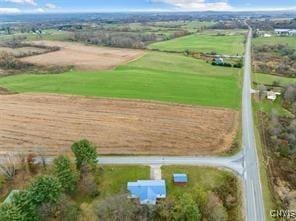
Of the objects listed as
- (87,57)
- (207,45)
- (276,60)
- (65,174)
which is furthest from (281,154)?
(207,45)

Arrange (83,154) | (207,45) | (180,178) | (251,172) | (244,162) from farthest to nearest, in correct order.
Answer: (207,45) < (244,162) < (251,172) < (180,178) < (83,154)

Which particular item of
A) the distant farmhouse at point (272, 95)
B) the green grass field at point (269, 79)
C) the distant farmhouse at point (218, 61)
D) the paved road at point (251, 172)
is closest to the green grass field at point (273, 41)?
the distant farmhouse at point (218, 61)

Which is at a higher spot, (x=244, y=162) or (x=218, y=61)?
(x=218, y=61)

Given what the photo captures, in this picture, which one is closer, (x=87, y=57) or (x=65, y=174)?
(x=65, y=174)

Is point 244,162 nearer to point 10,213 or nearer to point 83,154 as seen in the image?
point 83,154

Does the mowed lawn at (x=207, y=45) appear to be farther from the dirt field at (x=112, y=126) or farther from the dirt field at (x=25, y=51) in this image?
the dirt field at (x=112, y=126)

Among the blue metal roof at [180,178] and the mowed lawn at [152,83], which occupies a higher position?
the mowed lawn at [152,83]

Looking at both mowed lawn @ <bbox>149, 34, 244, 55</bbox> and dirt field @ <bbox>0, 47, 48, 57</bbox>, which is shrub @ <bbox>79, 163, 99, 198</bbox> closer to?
dirt field @ <bbox>0, 47, 48, 57</bbox>
